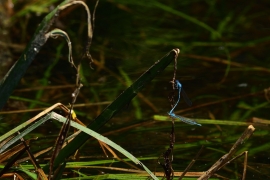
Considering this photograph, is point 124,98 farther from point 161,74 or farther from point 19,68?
point 161,74

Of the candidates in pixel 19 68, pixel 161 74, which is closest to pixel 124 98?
pixel 19 68

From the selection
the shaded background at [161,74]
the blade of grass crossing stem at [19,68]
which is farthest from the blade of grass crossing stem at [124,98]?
the shaded background at [161,74]

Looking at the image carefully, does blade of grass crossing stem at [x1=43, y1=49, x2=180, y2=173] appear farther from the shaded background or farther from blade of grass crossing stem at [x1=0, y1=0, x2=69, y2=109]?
the shaded background

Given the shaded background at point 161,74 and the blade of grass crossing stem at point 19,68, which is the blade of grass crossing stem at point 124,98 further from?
the shaded background at point 161,74

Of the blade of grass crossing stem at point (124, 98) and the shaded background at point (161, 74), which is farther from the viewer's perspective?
the shaded background at point (161, 74)

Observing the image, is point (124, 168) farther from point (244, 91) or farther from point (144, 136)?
point (244, 91)

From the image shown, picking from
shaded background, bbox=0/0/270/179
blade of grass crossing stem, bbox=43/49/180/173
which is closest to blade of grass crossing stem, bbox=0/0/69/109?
blade of grass crossing stem, bbox=43/49/180/173
